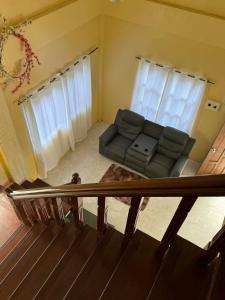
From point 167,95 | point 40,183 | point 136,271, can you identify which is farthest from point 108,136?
point 136,271

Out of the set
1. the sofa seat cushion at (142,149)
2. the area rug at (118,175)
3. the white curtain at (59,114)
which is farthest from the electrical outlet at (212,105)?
the white curtain at (59,114)

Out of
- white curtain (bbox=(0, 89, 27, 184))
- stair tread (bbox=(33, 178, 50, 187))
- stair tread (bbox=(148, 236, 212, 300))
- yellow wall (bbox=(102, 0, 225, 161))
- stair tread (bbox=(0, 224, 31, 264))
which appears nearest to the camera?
stair tread (bbox=(148, 236, 212, 300))

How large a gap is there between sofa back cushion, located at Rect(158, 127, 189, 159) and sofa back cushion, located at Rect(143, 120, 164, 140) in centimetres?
18

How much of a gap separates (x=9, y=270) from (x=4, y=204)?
66.1 inches

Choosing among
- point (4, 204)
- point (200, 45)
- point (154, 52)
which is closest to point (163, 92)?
point (154, 52)

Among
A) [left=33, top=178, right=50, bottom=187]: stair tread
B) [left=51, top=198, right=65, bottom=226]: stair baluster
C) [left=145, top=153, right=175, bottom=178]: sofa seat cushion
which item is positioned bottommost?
[left=51, top=198, right=65, bottom=226]: stair baluster

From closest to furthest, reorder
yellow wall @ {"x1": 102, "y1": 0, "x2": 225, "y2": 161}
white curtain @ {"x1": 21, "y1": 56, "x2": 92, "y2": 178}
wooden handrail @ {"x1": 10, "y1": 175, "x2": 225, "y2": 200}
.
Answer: wooden handrail @ {"x1": 10, "y1": 175, "x2": 225, "y2": 200} < yellow wall @ {"x1": 102, "y1": 0, "x2": 225, "y2": 161} < white curtain @ {"x1": 21, "y1": 56, "x2": 92, "y2": 178}

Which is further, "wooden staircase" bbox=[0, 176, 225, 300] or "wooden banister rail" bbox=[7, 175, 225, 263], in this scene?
"wooden staircase" bbox=[0, 176, 225, 300]

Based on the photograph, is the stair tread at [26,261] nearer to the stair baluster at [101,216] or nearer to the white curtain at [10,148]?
the stair baluster at [101,216]

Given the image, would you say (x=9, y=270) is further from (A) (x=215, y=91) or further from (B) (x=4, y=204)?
(A) (x=215, y=91)

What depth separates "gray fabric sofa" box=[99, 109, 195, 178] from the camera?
5.05m

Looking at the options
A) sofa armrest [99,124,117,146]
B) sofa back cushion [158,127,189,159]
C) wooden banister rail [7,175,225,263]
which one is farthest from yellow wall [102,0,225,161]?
wooden banister rail [7,175,225,263]

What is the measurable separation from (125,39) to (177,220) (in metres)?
4.24

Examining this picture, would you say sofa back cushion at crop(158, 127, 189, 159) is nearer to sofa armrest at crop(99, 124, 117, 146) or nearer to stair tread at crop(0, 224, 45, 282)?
sofa armrest at crop(99, 124, 117, 146)
